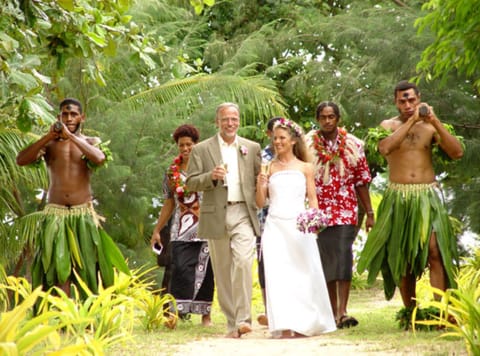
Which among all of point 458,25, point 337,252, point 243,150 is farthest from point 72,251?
point 458,25

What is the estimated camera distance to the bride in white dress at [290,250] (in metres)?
8.32

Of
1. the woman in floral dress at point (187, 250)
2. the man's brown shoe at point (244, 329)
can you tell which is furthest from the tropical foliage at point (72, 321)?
the man's brown shoe at point (244, 329)

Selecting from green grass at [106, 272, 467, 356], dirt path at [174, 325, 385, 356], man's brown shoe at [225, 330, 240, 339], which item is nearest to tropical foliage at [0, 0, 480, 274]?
green grass at [106, 272, 467, 356]

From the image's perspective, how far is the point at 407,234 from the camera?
822 cm

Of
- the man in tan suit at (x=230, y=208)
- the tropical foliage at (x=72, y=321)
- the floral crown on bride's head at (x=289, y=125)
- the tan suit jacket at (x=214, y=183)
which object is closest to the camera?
the tropical foliage at (x=72, y=321)

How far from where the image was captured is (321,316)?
8.40 meters

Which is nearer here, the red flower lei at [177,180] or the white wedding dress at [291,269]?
the white wedding dress at [291,269]

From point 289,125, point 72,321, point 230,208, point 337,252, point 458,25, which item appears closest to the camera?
point 72,321

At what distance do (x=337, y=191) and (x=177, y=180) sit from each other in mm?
1468

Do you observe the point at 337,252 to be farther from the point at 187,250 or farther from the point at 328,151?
the point at 187,250

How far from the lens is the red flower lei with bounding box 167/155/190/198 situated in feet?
31.8

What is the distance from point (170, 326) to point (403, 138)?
101 inches

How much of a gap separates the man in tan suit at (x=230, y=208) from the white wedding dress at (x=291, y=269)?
160mm

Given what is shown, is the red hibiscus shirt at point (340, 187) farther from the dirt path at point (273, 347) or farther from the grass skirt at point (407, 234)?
the dirt path at point (273, 347)
